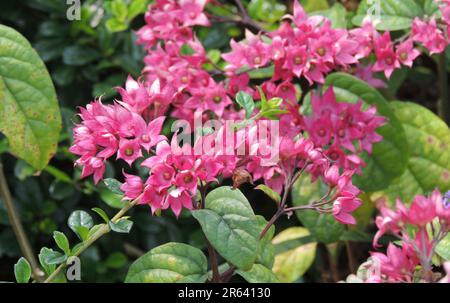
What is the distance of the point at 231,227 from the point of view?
119cm

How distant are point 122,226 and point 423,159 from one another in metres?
0.75

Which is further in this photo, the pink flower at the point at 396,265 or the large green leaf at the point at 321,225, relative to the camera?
the large green leaf at the point at 321,225

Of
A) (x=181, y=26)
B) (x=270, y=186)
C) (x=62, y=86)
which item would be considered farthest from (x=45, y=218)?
(x=270, y=186)

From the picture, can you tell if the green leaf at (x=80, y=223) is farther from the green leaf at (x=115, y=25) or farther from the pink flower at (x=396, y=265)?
the green leaf at (x=115, y=25)

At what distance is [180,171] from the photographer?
116 cm

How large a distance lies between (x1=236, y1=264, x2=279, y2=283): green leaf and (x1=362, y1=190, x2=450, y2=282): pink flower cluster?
0.79ft

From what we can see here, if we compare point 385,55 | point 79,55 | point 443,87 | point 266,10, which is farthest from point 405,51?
point 79,55

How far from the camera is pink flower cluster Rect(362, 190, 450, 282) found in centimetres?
107

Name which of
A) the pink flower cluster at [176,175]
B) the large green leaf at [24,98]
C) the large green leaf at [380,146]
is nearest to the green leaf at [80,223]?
the pink flower cluster at [176,175]

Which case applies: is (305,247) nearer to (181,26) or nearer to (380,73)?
(380,73)

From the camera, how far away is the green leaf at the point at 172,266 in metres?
1.32

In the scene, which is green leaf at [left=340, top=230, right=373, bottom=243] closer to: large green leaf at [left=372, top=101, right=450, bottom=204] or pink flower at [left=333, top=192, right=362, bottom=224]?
large green leaf at [left=372, top=101, right=450, bottom=204]

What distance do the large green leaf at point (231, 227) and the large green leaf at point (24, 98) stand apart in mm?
396

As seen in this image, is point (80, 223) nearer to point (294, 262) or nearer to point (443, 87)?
point (294, 262)
